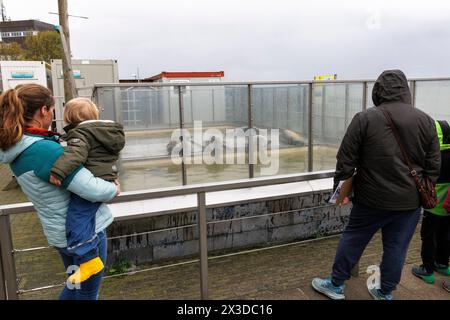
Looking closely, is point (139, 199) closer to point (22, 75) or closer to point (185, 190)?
point (185, 190)

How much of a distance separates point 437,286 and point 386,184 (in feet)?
4.77

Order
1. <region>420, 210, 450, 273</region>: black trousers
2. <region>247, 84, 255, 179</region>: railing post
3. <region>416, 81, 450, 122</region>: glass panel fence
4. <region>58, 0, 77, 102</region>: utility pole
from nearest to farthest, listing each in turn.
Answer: <region>420, 210, 450, 273</region>: black trousers, <region>247, 84, 255, 179</region>: railing post, <region>416, 81, 450, 122</region>: glass panel fence, <region>58, 0, 77, 102</region>: utility pole

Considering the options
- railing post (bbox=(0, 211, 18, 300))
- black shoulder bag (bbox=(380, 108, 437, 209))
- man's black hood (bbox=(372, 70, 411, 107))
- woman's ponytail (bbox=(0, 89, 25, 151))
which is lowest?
railing post (bbox=(0, 211, 18, 300))

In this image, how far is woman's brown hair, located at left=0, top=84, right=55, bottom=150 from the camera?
2.04 meters

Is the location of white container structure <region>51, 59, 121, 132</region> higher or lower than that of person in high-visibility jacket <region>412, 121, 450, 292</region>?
higher

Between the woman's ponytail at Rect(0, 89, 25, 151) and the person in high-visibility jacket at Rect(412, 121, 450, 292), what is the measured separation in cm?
306

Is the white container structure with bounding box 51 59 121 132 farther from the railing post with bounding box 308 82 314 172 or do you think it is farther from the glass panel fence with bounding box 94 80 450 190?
the railing post with bounding box 308 82 314 172

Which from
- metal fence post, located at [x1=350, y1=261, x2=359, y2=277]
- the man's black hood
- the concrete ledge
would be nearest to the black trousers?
metal fence post, located at [x1=350, y1=261, x2=359, y2=277]

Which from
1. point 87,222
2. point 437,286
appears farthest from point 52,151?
point 437,286

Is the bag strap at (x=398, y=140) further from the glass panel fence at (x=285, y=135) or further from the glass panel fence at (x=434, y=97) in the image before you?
the glass panel fence at (x=434, y=97)

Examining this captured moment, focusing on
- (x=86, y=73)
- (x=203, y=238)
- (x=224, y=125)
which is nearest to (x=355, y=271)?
(x=203, y=238)
